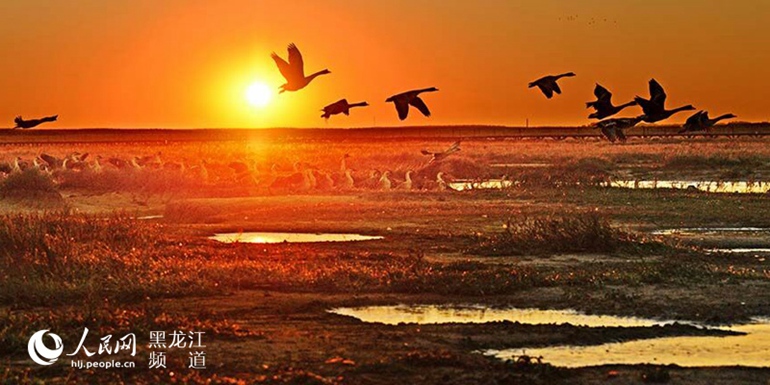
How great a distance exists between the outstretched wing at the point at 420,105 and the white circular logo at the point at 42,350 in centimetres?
501

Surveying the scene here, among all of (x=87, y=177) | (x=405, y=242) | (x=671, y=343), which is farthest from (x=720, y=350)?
(x=87, y=177)

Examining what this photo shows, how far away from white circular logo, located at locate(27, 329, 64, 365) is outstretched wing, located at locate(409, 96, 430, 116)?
5.01m

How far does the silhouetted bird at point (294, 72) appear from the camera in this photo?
48.5ft

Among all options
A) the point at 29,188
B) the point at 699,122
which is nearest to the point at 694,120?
the point at 699,122

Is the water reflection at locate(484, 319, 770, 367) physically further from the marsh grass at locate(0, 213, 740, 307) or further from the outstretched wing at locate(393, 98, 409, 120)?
the outstretched wing at locate(393, 98, 409, 120)

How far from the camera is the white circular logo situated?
10969 mm

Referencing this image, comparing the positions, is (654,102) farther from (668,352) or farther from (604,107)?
(668,352)

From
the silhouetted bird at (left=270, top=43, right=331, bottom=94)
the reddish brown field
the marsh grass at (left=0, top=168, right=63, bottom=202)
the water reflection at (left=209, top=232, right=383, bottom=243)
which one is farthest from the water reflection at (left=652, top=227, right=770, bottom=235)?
the marsh grass at (left=0, top=168, right=63, bottom=202)

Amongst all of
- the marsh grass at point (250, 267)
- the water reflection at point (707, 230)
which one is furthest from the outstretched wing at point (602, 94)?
the water reflection at point (707, 230)

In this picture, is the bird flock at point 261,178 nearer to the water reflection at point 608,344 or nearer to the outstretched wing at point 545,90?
the outstretched wing at point 545,90

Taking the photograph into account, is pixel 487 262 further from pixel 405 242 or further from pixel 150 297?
pixel 150 297

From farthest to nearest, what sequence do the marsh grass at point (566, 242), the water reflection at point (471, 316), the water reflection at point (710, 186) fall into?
1. the water reflection at point (710, 186)
2. the marsh grass at point (566, 242)
3. the water reflection at point (471, 316)

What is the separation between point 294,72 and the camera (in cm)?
1509

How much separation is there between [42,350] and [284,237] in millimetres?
12040
